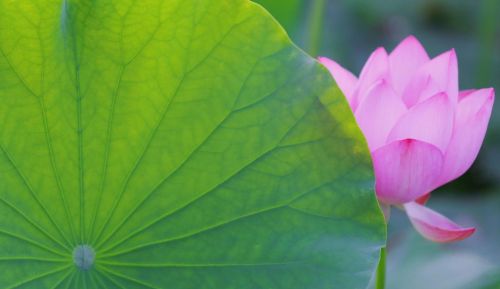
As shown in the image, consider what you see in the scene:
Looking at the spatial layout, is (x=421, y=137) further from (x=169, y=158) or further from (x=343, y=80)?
(x=169, y=158)

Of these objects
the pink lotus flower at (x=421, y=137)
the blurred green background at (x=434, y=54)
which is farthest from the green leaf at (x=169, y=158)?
the blurred green background at (x=434, y=54)

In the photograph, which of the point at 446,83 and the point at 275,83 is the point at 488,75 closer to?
the point at 446,83

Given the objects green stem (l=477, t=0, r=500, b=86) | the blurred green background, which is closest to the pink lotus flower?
the blurred green background

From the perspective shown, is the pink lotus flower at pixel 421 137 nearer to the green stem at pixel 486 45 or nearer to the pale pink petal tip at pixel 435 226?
the pale pink petal tip at pixel 435 226

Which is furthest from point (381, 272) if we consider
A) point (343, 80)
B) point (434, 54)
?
point (434, 54)

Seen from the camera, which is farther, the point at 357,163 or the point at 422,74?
the point at 422,74

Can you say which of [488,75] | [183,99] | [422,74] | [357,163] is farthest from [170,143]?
[488,75]

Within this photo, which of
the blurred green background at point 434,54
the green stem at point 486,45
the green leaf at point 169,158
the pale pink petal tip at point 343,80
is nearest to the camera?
the green leaf at point 169,158
